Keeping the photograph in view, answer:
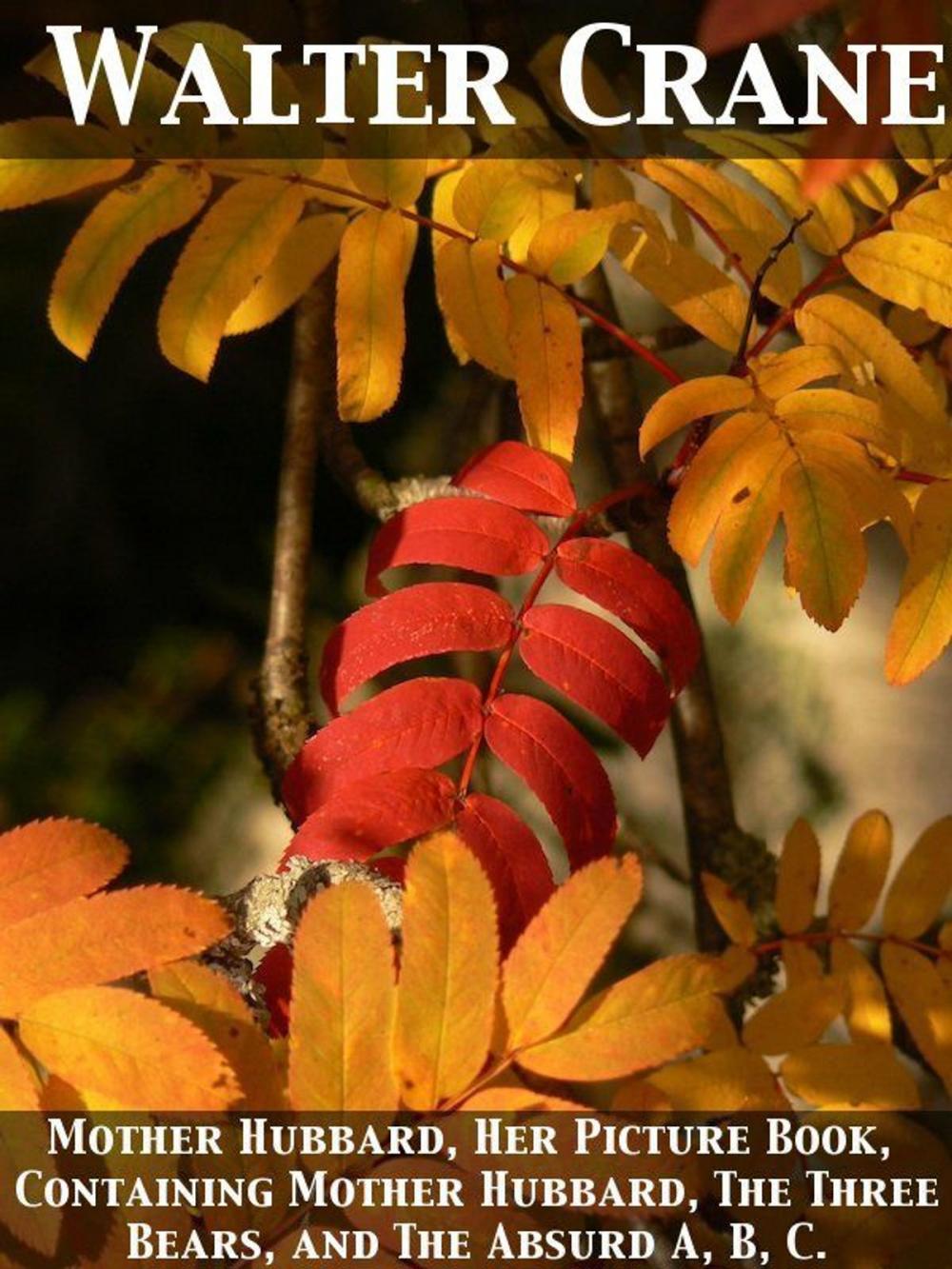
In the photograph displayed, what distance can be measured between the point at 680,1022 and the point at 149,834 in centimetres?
63

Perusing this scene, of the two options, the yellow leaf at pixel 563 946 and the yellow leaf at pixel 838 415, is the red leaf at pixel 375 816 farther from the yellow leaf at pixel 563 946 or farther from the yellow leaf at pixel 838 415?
the yellow leaf at pixel 838 415

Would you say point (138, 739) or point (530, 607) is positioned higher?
point (138, 739)

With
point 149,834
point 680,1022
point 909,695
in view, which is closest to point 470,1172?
point 680,1022

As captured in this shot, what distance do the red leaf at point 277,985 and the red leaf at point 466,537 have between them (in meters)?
0.22

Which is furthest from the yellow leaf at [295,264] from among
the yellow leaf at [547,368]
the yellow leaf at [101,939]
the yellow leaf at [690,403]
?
the yellow leaf at [101,939]

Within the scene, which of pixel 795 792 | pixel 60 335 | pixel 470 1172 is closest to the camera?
pixel 470 1172

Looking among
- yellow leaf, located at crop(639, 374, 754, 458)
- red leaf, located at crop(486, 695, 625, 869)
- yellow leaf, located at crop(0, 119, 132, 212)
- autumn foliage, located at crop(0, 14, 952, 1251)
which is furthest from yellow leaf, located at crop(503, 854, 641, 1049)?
yellow leaf, located at crop(0, 119, 132, 212)

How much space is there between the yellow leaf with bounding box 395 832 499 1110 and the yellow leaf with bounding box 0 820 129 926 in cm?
14

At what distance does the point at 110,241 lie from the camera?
2.18 feet

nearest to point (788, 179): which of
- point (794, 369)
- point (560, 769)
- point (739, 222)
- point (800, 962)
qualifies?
point (739, 222)

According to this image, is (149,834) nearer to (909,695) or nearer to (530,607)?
(530,607)

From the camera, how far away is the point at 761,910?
3.34 ft

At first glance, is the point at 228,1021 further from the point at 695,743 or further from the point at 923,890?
the point at 695,743

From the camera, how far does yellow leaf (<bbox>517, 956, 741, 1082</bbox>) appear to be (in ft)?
1.80
